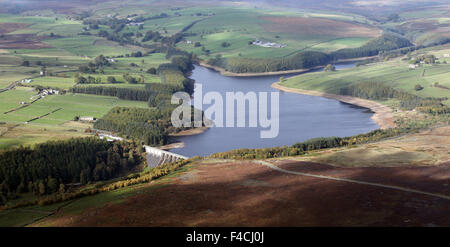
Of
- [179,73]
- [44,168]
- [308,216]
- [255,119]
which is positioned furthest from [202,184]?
[179,73]

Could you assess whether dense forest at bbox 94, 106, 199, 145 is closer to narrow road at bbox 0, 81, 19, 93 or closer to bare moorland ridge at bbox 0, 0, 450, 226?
bare moorland ridge at bbox 0, 0, 450, 226

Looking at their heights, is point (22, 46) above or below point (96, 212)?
above

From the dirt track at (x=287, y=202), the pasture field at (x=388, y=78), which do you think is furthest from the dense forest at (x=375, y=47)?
the dirt track at (x=287, y=202)

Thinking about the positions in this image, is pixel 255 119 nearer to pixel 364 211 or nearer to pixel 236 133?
pixel 236 133

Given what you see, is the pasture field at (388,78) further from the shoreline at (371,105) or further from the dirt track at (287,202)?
the dirt track at (287,202)

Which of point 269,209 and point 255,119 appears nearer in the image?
point 269,209

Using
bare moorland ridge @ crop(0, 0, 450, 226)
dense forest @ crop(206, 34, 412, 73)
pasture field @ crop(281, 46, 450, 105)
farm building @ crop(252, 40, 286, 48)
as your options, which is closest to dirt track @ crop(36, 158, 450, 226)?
bare moorland ridge @ crop(0, 0, 450, 226)

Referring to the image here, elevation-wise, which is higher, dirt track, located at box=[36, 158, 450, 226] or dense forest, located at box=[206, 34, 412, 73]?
dense forest, located at box=[206, 34, 412, 73]

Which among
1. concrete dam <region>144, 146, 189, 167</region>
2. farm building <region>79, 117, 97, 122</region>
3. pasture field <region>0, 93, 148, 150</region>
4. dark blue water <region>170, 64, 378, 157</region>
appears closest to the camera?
concrete dam <region>144, 146, 189, 167</region>
